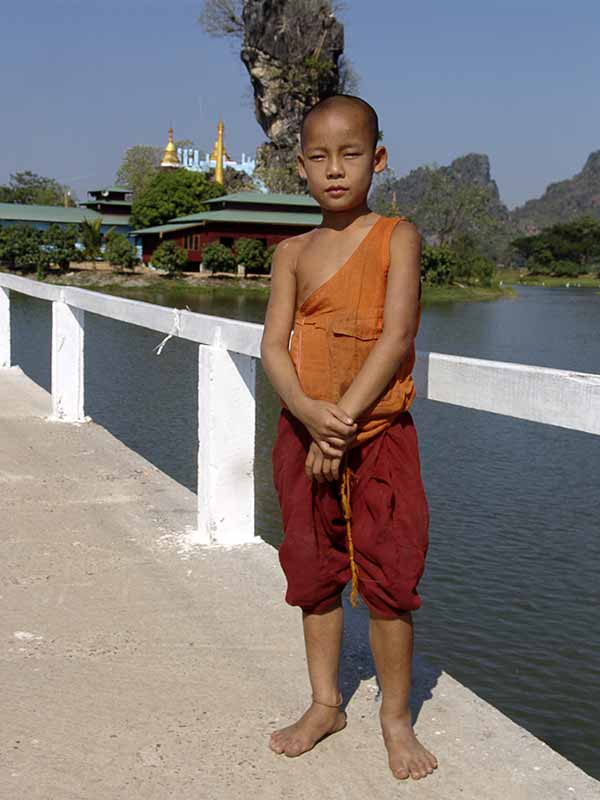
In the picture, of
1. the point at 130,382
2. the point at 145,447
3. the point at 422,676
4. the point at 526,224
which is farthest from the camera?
the point at 526,224

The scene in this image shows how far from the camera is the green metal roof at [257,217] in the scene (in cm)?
4928

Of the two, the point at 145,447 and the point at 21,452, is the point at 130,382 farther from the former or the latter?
the point at 21,452

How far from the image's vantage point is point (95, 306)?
572cm

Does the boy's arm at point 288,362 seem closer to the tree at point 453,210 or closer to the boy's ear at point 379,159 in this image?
the boy's ear at point 379,159

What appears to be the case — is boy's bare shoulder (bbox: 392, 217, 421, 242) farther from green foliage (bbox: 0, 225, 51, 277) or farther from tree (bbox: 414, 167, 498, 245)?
tree (bbox: 414, 167, 498, 245)

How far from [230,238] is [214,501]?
47.3 m

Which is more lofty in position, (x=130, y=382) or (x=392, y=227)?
(x=392, y=227)

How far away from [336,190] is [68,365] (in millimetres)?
4245

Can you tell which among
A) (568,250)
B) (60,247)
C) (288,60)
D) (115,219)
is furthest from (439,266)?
(568,250)

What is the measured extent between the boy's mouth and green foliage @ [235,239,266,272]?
4492 centimetres

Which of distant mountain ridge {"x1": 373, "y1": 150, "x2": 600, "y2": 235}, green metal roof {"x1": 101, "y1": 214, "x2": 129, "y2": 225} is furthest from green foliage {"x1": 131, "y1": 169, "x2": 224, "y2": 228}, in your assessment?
distant mountain ridge {"x1": 373, "y1": 150, "x2": 600, "y2": 235}

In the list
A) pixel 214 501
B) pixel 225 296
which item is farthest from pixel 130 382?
pixel 225 296

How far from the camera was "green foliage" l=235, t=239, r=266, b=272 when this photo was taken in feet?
153

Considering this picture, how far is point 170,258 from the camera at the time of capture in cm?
4653
